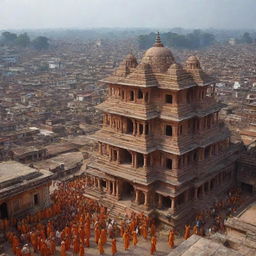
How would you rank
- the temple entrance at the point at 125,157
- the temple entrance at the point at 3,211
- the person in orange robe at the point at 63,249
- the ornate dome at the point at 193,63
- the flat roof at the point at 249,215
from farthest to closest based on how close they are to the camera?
the temple entrance at the point at 125,157
the ornate dome at the point at 193,63
the temple entrance at the point at 3,211
the flat roof at the point at 249,215
the person in orange robe at the point at 63,249

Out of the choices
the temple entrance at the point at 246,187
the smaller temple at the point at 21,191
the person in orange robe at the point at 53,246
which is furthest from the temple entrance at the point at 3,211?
the temple entrance at the point at 246,187

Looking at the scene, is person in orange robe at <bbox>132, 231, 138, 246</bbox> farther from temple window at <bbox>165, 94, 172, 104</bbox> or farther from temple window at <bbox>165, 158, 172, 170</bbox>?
temple window at <bbox>165, 94, 172, 104</bbox>

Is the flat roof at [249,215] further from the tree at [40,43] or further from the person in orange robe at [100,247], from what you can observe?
the tree at [40,43]

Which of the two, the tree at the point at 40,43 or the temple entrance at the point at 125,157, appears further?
the tree at the point at 40,43

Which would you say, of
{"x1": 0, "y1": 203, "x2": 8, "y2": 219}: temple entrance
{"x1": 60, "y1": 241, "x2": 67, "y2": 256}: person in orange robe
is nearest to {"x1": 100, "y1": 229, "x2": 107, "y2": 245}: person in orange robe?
{"x1": 60, "y1": 241, "x2": 67, "y2": 256}: person in orange robe

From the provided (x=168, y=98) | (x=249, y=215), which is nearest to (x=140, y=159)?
(x=168, y=98)

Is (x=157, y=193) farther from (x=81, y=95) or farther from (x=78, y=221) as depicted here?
(x=81, y=95)

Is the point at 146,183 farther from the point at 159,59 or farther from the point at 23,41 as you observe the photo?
the point at 23,41
